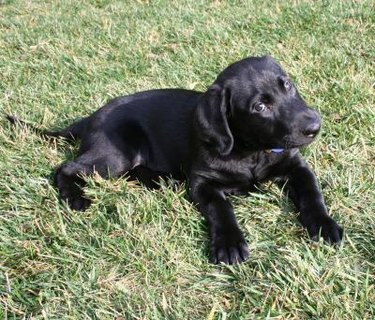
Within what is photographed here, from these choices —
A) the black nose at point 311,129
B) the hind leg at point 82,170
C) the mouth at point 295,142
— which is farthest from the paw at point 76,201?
the black nose at point 311,129

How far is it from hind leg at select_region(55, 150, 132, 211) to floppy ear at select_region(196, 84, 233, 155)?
2.21 ft

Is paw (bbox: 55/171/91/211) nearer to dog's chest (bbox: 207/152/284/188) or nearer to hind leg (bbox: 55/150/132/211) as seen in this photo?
hind leg (bbox: 55/150/132/211)

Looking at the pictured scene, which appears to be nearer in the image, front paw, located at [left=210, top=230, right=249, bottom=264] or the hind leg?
front paw, located at [left=210, top=230, right=249, bottom=264]

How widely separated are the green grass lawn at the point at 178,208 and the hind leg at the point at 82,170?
2.8 inches

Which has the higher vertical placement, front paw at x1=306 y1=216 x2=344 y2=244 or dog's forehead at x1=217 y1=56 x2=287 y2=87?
dog's forehead at x1=217 y1=56 x2=287 y2=87

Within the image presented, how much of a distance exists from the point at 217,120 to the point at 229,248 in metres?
0.70

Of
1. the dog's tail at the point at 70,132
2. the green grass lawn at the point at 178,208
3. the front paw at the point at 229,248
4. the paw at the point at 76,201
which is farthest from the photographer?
the dog's tail at the point at 70,132

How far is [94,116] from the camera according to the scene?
3.51 meters

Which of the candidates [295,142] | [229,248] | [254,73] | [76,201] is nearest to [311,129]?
[295,142]

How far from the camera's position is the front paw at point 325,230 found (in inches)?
96.7

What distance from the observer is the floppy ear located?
110 inches

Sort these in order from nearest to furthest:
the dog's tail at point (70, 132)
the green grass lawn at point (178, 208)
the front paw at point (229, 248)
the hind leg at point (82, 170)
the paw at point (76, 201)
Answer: the green grass lawn at point (178, 208), the front paw at point (229, 248), the paw at point (76, 201), the hind leg at point (82, 170), the dog's tail at point (70, 132)

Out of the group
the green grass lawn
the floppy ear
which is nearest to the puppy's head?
the floppy ear

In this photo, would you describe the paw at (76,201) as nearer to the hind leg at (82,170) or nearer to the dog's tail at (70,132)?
the hind leg at (82,170)
